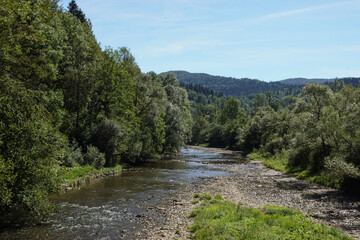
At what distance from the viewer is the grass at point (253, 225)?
42.8ft

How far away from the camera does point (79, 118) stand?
38.2m

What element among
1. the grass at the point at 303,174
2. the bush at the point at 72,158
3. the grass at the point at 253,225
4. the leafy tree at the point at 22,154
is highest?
the leafy tree at the point at 22,154

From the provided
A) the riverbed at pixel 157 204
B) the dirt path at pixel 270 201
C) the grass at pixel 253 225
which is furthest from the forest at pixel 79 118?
the grass at pixel 253 225

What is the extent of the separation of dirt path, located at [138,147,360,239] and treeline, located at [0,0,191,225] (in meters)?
7.27

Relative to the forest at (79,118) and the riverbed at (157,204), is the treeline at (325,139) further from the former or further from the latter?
the riverbed at (157,204)

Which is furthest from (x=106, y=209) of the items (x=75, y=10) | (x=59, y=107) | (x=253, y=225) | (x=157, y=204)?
(x=75, y=10)

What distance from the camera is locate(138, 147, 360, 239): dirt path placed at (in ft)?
52.7

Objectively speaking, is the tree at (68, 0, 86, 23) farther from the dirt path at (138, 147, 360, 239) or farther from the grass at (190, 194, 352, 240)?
the grass at (190, 194, 352, 240)

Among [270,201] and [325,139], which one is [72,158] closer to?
[270,201]

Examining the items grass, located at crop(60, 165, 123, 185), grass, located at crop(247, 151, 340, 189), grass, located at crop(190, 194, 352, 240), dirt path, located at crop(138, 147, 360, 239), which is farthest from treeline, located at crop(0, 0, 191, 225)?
grass, located at crop(247, 151, 340, 189)

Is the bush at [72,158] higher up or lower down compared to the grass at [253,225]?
higher up

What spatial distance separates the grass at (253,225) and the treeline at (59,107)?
9.14 meters

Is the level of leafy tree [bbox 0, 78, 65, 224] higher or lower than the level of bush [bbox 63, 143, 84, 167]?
higher

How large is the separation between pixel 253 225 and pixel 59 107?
22.4 m
